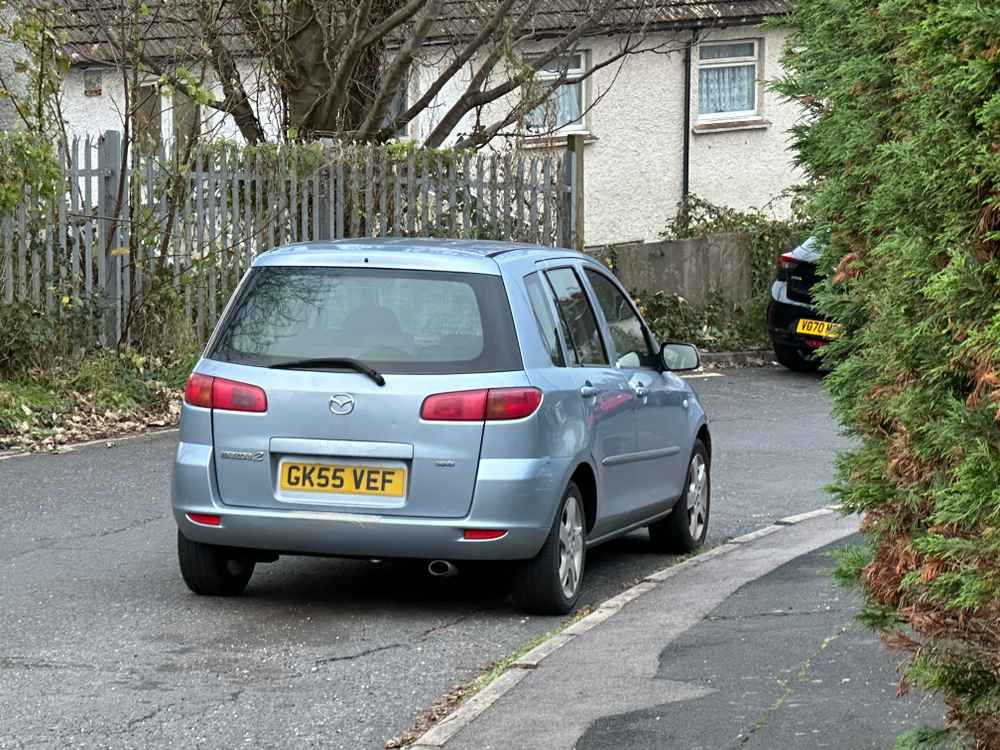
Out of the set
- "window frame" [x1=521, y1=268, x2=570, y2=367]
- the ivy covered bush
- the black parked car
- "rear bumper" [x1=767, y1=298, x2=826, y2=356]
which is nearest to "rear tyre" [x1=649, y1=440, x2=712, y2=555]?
"window frame" [x1=521, y1=268, x2=570, y2=367]

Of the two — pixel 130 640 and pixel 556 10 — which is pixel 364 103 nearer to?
pixel 556 10

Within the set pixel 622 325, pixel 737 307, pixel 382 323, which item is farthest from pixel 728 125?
pixel 382 323

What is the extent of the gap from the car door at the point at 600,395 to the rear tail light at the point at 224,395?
1.48m

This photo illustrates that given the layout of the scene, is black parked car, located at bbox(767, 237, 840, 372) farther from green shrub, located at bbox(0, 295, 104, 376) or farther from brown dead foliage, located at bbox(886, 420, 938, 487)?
brown dead foliage, located at bbox(886, 420, 938, 487)

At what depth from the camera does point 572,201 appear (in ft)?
67.9

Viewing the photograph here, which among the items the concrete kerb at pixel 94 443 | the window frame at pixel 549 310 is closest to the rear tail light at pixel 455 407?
the window frame at pixel 549 310

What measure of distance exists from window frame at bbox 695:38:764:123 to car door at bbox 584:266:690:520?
20857 mm

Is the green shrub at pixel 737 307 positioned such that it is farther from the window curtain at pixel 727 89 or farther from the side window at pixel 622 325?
the side window at pixel 622 325

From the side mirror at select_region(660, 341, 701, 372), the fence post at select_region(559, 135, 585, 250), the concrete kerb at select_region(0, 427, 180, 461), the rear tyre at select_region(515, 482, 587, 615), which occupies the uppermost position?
the fence post at select_region(559, 135, 585, 250)

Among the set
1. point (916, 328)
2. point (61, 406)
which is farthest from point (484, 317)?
point (61, 406)

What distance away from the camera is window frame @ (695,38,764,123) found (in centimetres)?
3072

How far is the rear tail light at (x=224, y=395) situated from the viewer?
27.6 ft

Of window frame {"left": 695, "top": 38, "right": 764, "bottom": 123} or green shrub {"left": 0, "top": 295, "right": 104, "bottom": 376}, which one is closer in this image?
green shrub {"left": 0, "top": 295, "right": 104, "bottom": 376}

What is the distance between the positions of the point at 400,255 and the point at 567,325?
0.98 m
